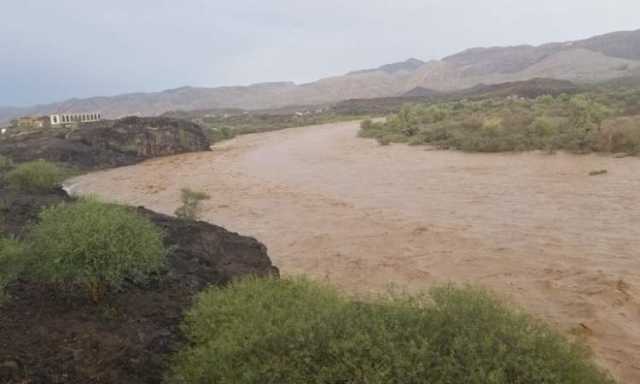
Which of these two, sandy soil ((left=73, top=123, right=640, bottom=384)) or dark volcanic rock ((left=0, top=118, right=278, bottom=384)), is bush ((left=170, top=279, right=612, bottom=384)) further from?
sandy soil ((left=73, top=123, right=640, bottom=384))

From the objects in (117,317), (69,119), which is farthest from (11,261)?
(69,119)

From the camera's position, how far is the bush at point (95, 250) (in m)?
6.71

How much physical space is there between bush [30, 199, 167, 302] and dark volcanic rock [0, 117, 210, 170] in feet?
88.0

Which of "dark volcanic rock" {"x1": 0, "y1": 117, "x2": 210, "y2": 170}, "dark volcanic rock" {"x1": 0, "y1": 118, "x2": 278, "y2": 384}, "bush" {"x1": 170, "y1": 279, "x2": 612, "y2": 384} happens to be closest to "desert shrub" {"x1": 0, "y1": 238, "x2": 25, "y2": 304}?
"dark volcanic rock" {"x1": 0, "y1": 118, "x2": 278, "y2": 384}

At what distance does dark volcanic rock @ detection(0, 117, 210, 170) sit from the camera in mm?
33281

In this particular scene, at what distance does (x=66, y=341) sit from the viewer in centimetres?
585

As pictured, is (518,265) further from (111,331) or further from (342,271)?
(111,331)

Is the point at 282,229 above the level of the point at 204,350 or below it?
below

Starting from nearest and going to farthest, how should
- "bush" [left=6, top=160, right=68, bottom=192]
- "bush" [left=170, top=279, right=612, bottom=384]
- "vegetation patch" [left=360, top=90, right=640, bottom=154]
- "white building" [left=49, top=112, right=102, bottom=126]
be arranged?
"bush" [left=170, top=279, right=612, bottom=384] → "bush" [left=6, top=160, right=68, bottom=192] → "vegetation patch" [left=360, top=90, right=640, bottom=154] → "white building" [left=49, top=112, right=102, bottom=126]

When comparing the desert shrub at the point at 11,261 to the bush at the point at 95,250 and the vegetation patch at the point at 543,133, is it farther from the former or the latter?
the vegetation patch at the point at 543,133

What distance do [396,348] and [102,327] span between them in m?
3.44

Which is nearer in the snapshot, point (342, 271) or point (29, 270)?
point (29, 270)

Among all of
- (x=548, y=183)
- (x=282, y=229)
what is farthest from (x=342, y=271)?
(x=548, y=183)

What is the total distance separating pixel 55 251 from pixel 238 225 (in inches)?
331
